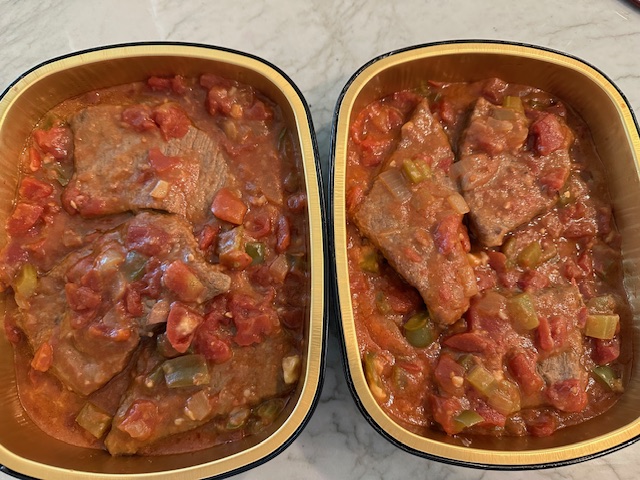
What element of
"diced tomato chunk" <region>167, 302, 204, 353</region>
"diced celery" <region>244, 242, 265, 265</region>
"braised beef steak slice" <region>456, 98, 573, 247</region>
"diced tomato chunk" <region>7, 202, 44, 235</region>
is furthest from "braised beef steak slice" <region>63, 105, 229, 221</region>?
Result: "braised beef steak slice" <region>456, 98, 573, 247</region>

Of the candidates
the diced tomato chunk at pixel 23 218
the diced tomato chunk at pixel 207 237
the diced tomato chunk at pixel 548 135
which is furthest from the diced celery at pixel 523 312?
the diced tomato chunk at pixel 23 218

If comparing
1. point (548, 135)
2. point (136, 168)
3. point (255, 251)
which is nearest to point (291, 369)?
point (255, 251)

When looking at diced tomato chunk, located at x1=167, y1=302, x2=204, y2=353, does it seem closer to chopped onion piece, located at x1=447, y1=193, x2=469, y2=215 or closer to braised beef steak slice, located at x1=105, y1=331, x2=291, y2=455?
braised beef steak slice, located at x1=105, y1=331, x2=291, y2=455

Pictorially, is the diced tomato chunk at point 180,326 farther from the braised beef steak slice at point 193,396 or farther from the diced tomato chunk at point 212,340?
the braised beef steak slice at point 193,396

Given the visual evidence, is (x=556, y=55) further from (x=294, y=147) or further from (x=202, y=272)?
Result: (x=202, y=272)

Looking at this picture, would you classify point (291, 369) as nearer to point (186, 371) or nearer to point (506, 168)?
point (186, 371)

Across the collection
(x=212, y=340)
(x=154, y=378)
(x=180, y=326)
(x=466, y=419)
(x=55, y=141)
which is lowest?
(x=466, y=419)
